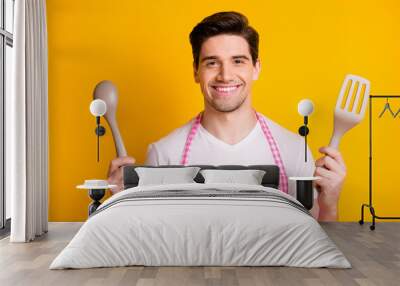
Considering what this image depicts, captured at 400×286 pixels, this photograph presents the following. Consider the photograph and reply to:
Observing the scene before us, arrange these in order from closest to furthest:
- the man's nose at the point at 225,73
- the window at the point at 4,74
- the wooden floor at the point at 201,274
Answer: the wooden floor at the point at 201,274 → the window at the point at 4,74 → the man's nose at the point at 225,73

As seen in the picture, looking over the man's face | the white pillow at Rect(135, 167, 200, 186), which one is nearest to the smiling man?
the man's face

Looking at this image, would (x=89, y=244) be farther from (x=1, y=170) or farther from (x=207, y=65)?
(x=207, y=65)

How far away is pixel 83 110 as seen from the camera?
6.51 meters

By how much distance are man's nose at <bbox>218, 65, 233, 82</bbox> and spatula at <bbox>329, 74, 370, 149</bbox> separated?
1.24 metres

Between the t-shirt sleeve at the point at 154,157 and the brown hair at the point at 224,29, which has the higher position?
the brown hair at the point at 224,29

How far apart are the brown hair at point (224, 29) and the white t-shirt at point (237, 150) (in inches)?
31.7

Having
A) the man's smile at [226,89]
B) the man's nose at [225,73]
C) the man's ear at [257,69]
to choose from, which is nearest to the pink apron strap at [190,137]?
the man's smile at [226,89]

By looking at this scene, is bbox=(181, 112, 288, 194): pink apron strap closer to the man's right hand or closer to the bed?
the man's right hand

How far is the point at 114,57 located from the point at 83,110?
2.29ft

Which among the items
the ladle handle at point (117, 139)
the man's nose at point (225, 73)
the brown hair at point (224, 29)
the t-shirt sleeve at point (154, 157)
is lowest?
the t-shirt sleeve at point (154, 157)

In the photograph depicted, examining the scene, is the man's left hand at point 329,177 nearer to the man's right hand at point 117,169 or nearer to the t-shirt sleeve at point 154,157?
the t-shirt sleeve at point 154,157

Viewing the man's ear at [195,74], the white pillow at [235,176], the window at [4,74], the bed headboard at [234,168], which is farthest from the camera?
the man's ear at [195,74]

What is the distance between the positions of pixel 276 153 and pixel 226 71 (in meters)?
1.05

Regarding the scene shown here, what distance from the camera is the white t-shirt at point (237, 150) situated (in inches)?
245
